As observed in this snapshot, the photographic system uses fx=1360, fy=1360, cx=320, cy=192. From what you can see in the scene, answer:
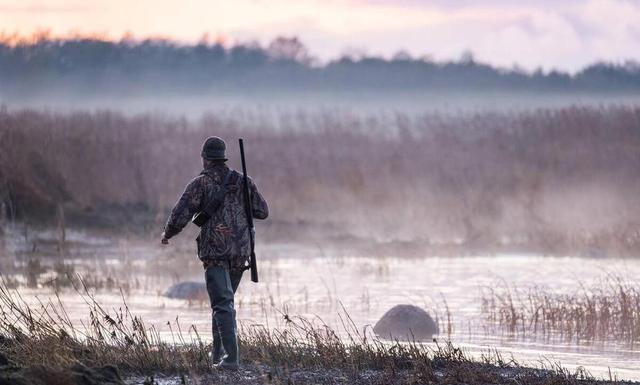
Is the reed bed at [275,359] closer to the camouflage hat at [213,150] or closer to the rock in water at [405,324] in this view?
the camouflage hat at [213,150]

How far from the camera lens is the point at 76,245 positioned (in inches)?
1022

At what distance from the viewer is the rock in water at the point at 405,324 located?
606 inches

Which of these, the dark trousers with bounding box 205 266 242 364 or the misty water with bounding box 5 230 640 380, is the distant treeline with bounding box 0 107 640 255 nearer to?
the misty water with bounding box 5 230 640 380

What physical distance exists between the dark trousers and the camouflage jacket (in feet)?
0.32

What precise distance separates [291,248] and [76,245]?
13.9 ft

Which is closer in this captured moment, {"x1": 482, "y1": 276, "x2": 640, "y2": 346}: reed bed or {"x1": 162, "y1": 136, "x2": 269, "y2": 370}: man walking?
{"x1": 162, "y1": 136, "x2": 269, "y2": 370}: man walking

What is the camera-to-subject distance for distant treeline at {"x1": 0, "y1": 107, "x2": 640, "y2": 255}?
2816 centimetres

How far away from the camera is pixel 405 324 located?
15.5 meters

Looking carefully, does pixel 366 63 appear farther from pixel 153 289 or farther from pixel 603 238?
Result: pixel 153 289

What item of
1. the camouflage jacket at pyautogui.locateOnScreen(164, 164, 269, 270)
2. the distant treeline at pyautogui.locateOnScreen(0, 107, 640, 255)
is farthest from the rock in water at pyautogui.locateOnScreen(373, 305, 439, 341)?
the distant treeline at pyautogui.locateOnScreen(0, 107, 640, 255)

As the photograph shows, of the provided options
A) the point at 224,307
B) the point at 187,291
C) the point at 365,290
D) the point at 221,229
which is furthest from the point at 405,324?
the point at 221,229

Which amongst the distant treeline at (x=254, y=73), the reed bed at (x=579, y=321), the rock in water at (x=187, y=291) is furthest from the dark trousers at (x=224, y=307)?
the distant treeline at (x=254, y=73)

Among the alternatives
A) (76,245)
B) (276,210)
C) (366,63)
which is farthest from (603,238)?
(366,63)

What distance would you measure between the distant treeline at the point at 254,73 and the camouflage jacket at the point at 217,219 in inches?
1498
